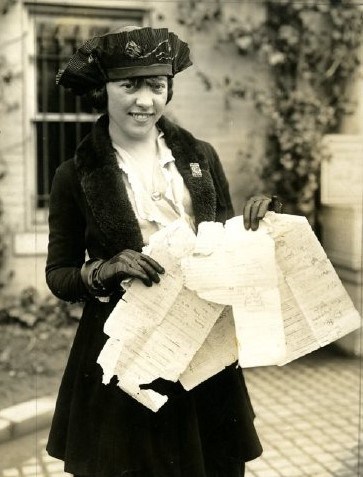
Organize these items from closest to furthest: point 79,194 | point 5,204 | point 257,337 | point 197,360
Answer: point 257,337, point 197,360, point 79,194, point 5,204

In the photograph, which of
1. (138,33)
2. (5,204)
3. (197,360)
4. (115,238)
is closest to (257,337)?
(197,360)

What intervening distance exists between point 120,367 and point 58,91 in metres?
4.00

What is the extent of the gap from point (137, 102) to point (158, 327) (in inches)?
21.4

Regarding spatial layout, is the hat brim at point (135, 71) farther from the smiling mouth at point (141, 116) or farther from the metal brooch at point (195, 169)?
the metal brooch at point (195, 169)

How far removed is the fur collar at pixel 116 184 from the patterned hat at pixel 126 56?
17cm

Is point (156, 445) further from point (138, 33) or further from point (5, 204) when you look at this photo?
point (5, 204)

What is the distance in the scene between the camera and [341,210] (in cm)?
556

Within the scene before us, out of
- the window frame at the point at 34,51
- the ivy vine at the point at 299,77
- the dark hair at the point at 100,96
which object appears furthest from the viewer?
the ivy vine at the point at 299,77

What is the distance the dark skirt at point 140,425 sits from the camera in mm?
1887

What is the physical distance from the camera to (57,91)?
5.44 metres

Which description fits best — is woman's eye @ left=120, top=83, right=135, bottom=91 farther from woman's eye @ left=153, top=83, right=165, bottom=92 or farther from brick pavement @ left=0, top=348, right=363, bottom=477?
brick pavement @ left=0, top=348, right=363, bottom=477

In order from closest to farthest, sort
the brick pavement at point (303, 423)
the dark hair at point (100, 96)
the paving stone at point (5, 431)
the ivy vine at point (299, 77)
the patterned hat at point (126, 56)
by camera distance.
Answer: the patterned hat at point (126, 56), the dark hair at point (100, 96), the brick pavement at point (303, 423), the paving stone at point (5, 431), the ivy vine at point (299, 77)

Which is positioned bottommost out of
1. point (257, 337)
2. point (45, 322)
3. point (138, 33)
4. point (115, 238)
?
point (45, 322)

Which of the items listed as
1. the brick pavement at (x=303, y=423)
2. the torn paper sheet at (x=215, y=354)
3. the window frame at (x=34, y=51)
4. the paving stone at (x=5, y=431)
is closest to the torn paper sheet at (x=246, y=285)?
the torn paper sheet at (x=215, y=354)
